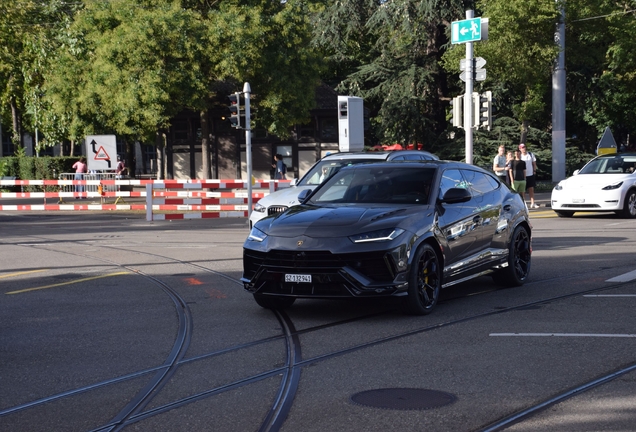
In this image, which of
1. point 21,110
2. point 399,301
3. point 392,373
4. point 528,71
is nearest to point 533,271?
point 399,301

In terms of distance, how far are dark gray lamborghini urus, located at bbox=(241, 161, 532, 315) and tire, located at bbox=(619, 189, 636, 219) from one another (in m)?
12.5

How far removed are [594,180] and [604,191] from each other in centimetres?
46

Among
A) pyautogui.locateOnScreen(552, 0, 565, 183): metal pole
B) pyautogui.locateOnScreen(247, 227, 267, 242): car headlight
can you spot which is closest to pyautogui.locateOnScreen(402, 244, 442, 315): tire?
pyautogui.locateOnScreen(247, 227, 267, 242): car headlight

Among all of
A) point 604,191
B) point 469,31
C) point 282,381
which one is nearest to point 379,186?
point 282,381

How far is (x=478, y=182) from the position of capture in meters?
11.1

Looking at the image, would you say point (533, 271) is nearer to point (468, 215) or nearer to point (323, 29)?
point (468, 215)

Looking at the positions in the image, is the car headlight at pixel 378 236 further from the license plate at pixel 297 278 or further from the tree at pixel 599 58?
the tree at pixel 599 58

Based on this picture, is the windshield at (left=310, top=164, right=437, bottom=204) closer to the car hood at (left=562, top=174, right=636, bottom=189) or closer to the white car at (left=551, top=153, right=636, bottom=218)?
the white car at (left=551, top=153, right=636, bottom=218)

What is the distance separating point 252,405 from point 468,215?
4997mm

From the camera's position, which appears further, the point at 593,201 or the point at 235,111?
the point at 235,111

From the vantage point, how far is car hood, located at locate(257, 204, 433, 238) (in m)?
8.87

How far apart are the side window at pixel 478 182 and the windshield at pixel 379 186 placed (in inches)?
32.1

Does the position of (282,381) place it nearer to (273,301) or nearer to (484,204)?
(273,301)

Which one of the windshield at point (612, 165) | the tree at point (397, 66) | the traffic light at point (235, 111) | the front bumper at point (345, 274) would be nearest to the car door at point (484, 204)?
the front bumper at point (345, 274)
